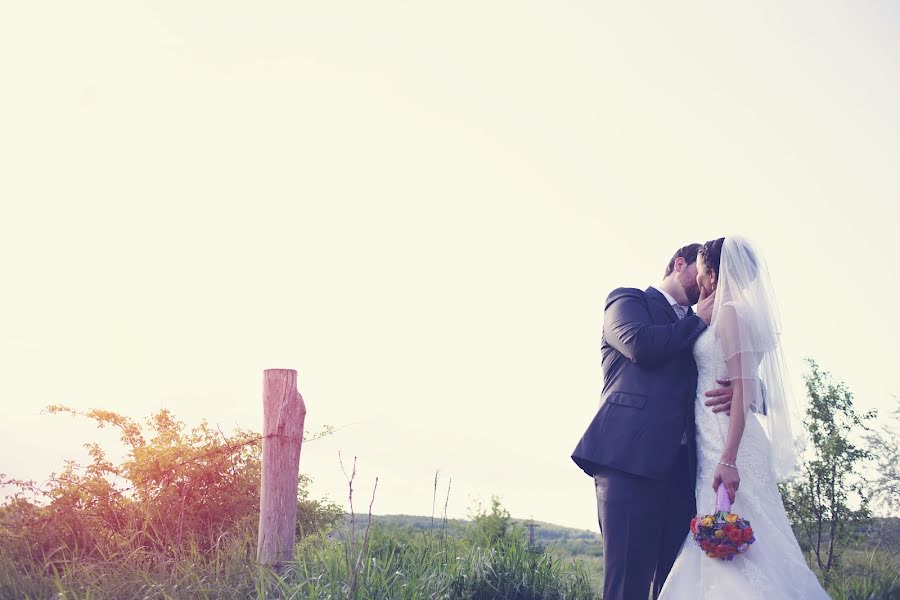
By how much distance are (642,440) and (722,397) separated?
442mm

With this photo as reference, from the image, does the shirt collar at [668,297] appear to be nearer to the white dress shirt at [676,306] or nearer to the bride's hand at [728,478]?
the white dress shirt at [676,306]

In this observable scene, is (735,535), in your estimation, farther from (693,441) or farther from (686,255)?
(686,255)

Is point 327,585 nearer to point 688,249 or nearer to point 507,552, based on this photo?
point 507,552

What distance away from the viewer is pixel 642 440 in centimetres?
370

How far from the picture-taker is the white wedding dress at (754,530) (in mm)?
3516

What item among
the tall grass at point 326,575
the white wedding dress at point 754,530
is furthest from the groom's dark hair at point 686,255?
the tall grass at point 326,575

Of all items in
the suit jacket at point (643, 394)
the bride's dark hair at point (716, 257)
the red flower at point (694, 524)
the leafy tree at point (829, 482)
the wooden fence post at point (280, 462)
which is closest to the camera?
the red flower at point (694, 524)

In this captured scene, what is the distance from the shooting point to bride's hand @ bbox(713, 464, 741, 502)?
11.9 ft

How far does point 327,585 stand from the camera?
4.35 m

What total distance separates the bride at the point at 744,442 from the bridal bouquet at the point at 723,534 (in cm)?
9

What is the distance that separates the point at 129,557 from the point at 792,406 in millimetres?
4706

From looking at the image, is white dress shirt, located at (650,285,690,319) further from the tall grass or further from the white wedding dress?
the tall grass

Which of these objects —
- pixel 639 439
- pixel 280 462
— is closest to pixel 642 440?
pixel 639 439

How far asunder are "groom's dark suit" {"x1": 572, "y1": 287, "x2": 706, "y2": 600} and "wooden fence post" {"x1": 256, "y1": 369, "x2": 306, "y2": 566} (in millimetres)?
2482
